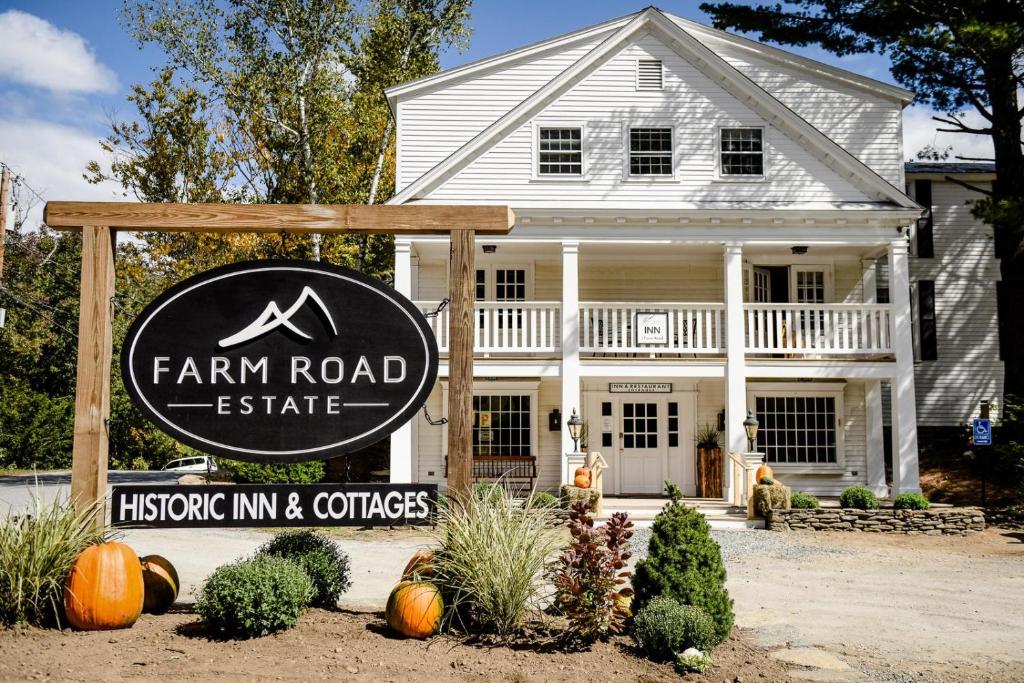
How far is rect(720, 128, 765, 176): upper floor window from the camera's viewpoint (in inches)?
751

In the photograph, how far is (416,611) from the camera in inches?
260

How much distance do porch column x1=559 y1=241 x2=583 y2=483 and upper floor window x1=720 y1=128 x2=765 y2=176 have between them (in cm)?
392

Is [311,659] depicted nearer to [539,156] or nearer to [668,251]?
[539,156]

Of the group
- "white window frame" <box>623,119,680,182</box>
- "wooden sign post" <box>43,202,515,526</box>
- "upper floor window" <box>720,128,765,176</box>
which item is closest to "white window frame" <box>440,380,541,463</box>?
"white window frame" <box>623,119,680,182</box>

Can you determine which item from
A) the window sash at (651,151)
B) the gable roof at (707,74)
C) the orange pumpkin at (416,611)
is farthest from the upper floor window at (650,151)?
the orange pumpkin at (416,611)

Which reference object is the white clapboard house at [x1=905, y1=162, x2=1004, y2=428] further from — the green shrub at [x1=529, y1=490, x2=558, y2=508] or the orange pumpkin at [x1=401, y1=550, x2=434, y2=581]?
the orange pumpkin at [x1=401, y1=550, x2=434, y2=581]

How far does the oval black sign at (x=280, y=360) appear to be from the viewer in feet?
23.8

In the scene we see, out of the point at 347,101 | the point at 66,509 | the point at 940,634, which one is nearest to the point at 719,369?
the point at 940,634

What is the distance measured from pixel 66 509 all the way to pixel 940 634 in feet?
25.1

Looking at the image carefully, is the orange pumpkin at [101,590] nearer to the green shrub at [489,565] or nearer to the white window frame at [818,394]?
the green shrub at [489,565]

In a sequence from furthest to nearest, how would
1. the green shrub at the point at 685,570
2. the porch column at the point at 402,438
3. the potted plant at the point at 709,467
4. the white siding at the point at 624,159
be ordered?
the potted plant at the point at 709,467 < the white siding at the point at 624,159 < the porch column at the point at 402,438 < the green shrub at the point at 685,570

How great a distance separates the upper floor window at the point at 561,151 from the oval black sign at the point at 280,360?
1230 cm

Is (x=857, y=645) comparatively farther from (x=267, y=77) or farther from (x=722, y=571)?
(x=267, y=77)

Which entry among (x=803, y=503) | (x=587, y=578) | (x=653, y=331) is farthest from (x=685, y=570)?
(x=653, y=331)
